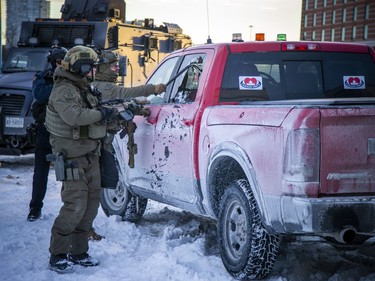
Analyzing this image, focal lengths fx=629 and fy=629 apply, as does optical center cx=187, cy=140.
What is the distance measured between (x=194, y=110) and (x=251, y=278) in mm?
1617

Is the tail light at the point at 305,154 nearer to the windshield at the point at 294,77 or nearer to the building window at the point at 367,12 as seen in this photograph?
the windshield at the point at 294,77

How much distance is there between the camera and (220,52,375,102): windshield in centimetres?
565

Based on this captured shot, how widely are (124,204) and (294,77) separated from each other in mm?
2585

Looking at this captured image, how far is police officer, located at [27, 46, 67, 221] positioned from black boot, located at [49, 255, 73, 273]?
1.96 metres

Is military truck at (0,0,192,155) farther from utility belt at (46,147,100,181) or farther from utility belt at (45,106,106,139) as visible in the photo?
utility belt at (46,147,100,181)

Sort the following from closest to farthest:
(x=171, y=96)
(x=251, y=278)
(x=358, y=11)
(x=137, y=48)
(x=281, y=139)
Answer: (x=281, y=139)
(x=251, y=278)
(x=171, y=96)
(x=137, y=48)
(x=358, y=11)

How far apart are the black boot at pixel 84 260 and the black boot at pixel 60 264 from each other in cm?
17

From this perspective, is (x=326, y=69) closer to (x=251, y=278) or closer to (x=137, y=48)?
(x=251, y=278)

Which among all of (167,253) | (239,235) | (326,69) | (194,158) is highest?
(326,69)

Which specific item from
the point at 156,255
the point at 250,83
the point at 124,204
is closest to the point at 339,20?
the point at 124,204

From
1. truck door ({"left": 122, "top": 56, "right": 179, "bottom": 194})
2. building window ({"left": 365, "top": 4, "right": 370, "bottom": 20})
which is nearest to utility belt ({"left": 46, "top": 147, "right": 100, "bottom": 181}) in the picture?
truck door ({"left": 122, "top": 56, "right": 179, "bottom": 194})

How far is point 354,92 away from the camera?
5852 mm

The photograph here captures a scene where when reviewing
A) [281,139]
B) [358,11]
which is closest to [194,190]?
[281,139]

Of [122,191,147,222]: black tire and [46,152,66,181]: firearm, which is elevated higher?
[46,152,66,181]: firearm
